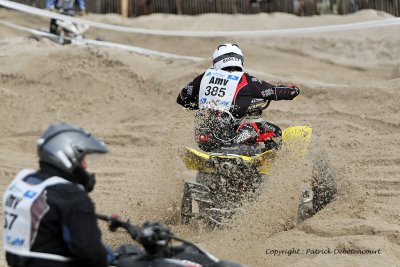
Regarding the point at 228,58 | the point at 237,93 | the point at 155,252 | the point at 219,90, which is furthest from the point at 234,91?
the point at 155,252

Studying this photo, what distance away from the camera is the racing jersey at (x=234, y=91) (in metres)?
9.37

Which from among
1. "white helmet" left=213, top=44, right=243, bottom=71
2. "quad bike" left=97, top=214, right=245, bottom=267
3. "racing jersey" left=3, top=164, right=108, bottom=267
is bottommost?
"quad bike" left=97, top=214, right=245, bottom=267

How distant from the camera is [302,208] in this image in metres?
9.43

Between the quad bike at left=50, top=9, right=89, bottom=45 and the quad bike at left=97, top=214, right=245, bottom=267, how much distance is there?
13.4 meters

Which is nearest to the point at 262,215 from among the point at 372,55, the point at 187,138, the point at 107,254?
the point at 187,138

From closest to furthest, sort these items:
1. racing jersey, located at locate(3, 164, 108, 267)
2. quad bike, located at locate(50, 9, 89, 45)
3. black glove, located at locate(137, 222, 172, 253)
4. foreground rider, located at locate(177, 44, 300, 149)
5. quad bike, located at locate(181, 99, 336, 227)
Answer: racing jersey, located at locate(3, 164, 108, 267) < black glove, located at locate(137, 222, 172, 253) < quad bike, located at locate(181, 99, 336, 227) < foreground rider, located at locate(177, 44, 300, 149) < quad bike, located at locate(50, 9, 89, 45)

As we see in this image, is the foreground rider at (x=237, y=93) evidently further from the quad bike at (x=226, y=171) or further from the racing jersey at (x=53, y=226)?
the racing jersey at (x=53, y=226)

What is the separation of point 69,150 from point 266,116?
8709 millimetres

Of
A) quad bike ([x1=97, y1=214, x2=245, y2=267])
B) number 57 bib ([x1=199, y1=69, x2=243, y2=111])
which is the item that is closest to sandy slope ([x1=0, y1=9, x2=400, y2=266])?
number 57 bib ([x1=199, y1=69, x2=243, y2=111])

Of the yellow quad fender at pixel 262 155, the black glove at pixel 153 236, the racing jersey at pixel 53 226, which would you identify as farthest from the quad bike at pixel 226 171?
the racing jersey at pixel 53 226

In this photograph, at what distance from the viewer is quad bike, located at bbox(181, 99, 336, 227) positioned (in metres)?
9.04

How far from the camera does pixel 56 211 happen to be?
16.8ft

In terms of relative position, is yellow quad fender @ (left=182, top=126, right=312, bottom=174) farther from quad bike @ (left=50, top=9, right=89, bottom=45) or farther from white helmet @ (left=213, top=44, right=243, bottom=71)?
quad bike @ (left=50, top=9, right=89, bottom=45)

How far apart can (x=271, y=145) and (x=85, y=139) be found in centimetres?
437
